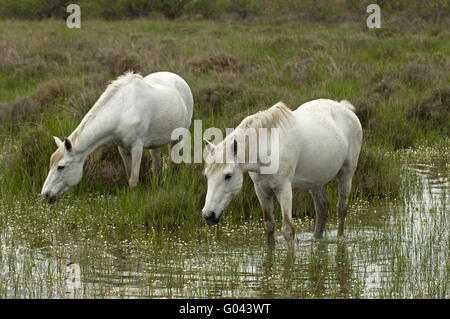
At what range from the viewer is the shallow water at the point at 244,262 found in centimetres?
626

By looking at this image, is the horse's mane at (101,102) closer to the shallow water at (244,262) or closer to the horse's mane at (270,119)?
the shallow water at (244,262)

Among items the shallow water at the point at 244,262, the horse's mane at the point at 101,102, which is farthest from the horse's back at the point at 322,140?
the horse's mane at the point at 101,102

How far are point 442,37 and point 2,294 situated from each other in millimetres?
19476

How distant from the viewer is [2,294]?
6.06 meters

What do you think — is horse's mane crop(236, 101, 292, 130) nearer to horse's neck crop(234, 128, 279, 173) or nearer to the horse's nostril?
horse's neck crop(234, 128, 279, 173)

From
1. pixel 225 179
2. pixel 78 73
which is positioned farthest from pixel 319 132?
pixel 78 73

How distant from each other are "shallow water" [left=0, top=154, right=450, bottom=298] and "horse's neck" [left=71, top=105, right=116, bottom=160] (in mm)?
1039

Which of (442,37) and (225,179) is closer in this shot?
(225,179)

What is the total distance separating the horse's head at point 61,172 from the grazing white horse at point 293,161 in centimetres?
227

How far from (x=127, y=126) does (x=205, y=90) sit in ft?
18.7

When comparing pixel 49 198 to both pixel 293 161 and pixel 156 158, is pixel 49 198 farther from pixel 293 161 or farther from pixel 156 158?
pixel 293 161

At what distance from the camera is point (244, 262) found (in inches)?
282

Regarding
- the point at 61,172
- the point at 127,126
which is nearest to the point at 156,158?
the point at 127,126
